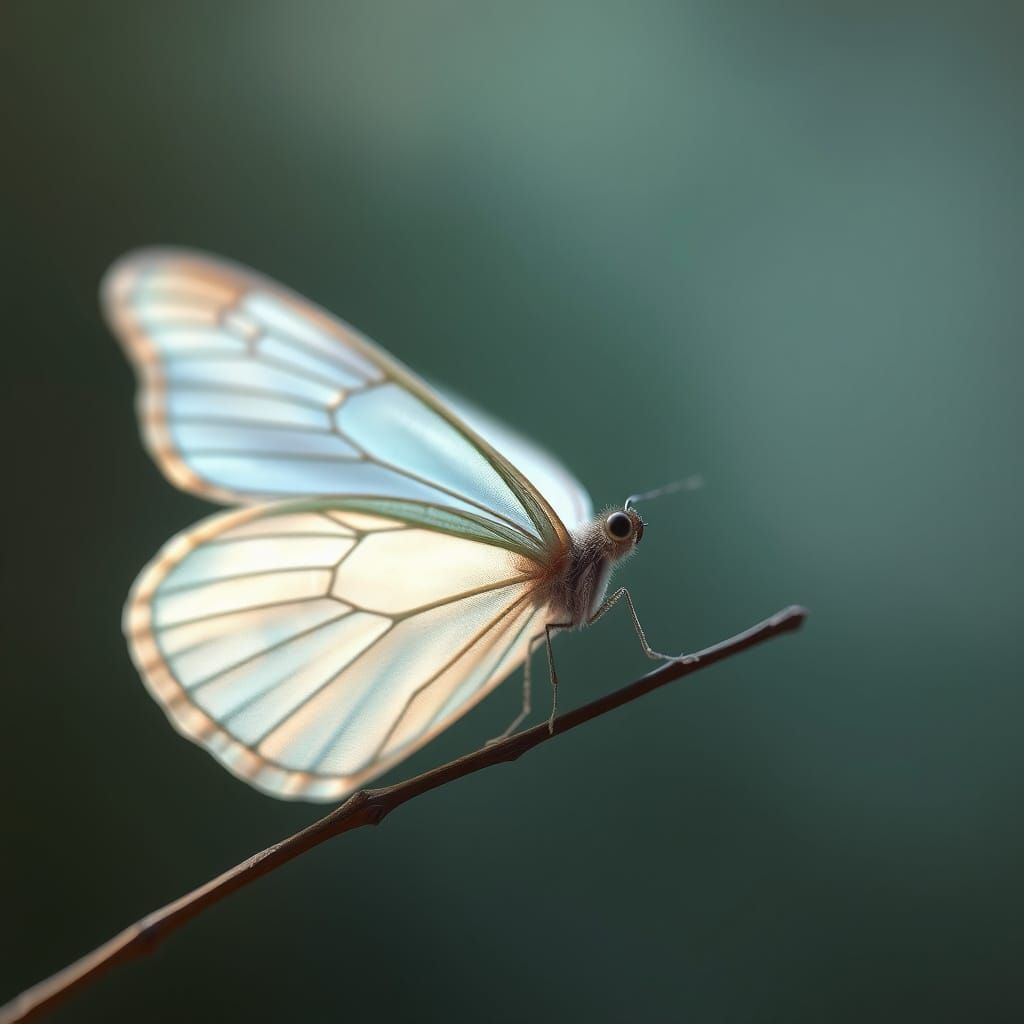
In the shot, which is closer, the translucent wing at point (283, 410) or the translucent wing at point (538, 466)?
the translucent wing at point (283, 410)

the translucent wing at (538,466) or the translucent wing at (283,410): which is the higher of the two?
the translucent wing at (283,410)

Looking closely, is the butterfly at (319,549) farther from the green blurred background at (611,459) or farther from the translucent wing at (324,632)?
the green blurred background at (611,459)

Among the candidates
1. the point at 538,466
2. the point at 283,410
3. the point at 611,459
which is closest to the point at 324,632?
the point at 283,410

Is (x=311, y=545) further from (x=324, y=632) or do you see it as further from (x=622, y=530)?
(x=622, y=530)

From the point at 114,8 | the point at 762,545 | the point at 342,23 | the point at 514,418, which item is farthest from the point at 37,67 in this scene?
the point at 762,545

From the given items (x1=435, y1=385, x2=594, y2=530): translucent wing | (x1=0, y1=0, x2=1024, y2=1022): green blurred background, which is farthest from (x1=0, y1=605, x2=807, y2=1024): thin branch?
(x1=0, y1=0, x2=1024, y2=1022): green blurred background

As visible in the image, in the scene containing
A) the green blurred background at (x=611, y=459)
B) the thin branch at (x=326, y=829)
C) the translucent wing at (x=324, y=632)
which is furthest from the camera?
the green blurred background at (x=611, y=459)

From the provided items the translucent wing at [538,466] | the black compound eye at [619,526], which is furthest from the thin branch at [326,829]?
the translucent wing at [538,466]

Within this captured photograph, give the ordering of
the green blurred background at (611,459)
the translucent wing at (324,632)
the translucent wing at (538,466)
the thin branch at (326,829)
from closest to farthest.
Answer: the thin branch at (326,829)
the translucent wing at (324,632)
the translucent wing at (538,466)
the green blurred background at (611,459)
